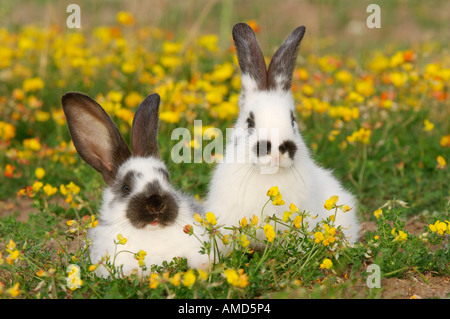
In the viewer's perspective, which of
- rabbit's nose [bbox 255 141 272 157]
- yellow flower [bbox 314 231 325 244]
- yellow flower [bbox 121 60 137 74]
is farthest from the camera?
yellow flower [bbox 121 60 137 74]

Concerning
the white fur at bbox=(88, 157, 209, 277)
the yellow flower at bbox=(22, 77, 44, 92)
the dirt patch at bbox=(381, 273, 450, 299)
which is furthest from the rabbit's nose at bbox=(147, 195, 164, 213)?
the yellow flower at bbox=(22, 77, 44, 92)

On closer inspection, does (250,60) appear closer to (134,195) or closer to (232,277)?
(134,195)

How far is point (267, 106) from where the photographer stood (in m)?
4.11

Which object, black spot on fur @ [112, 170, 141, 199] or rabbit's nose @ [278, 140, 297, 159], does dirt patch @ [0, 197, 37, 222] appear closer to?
black spot on fur @ [112, 170, 141, 199]

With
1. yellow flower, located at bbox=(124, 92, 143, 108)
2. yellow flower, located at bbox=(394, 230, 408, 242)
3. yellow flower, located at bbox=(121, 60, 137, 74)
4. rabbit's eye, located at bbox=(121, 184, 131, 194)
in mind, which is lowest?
yellow flower, located at bbox=(394, 230, 408, 242)

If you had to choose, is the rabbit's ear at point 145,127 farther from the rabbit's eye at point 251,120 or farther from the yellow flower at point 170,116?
the yellow flower at point 170,116

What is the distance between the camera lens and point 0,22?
388 inches

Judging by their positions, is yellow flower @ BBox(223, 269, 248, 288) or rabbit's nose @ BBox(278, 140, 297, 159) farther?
rabbit's nose @ BBox(278, 140, 297, 159)

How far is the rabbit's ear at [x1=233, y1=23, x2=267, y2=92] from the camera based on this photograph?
439 cm

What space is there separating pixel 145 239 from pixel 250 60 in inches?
59.8

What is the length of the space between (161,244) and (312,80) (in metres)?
4.49

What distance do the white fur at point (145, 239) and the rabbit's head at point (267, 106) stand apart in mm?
668

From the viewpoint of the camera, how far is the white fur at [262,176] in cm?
402
